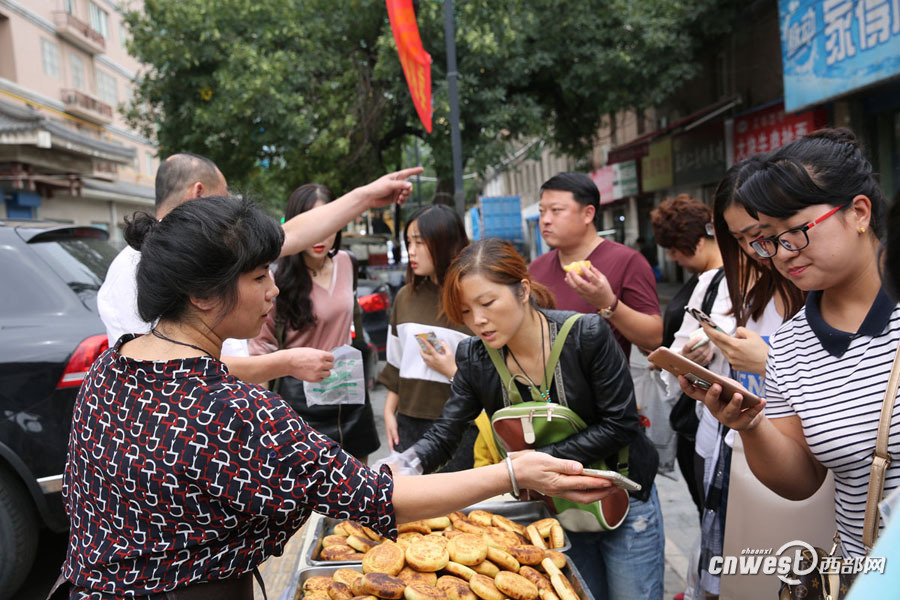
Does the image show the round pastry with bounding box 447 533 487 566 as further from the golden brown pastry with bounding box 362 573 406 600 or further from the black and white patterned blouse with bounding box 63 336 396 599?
the black and white patterned blouse with bounding box 63 336 396 599

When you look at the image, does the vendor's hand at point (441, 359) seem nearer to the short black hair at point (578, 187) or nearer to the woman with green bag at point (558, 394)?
the woman with green bag at point (558, 394)

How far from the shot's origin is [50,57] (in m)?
21.3

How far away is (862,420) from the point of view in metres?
1.53

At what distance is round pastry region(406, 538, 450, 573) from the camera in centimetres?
184

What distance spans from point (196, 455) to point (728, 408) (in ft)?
4.00

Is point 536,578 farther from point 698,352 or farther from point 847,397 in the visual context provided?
point 698,352

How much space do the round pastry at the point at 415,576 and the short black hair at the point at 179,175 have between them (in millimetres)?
1662

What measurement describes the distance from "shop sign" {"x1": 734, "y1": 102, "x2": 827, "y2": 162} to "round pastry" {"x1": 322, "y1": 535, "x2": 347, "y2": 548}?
10323 millimetres

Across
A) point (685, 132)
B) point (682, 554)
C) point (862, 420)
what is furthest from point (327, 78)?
point (862, 420)

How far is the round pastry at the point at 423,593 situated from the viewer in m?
1.68

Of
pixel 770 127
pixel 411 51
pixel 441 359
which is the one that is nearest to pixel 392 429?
pixel 441 359

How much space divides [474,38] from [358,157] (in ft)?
12.8

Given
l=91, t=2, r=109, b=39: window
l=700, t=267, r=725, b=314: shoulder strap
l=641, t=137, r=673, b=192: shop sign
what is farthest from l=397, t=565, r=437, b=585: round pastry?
l=91, t=2, r=109, b=39: window

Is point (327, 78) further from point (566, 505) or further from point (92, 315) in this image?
point (566, 505)
